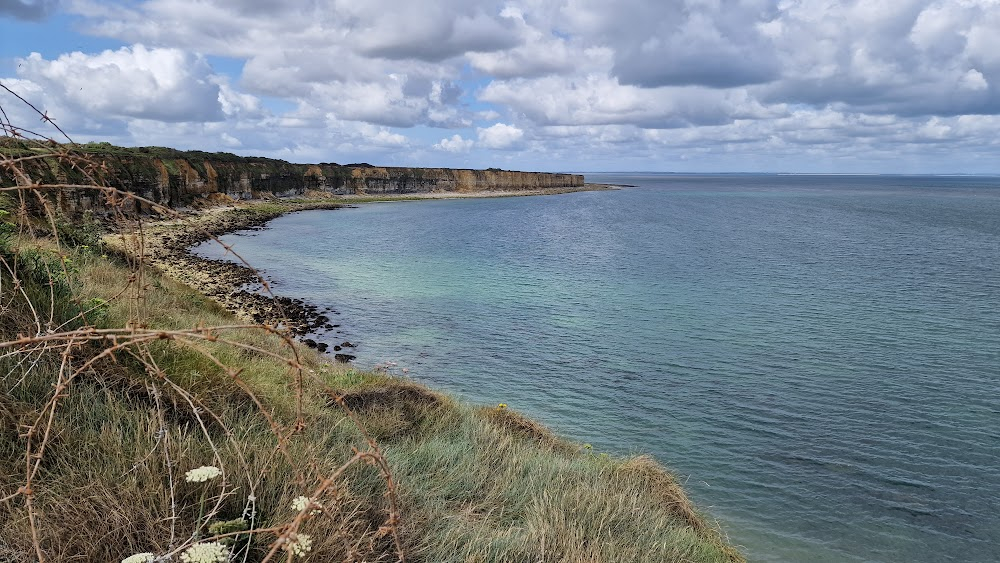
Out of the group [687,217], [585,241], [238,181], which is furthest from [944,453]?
[238,181]

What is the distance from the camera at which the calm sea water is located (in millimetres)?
11766

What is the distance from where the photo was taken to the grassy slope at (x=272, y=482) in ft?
12.9

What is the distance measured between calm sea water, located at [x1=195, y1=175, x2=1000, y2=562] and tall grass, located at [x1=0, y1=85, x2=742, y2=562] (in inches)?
187

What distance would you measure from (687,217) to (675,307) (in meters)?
63.3

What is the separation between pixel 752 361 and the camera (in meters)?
20.0

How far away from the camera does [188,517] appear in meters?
4.14

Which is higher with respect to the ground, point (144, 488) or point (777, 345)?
point (144, 488)

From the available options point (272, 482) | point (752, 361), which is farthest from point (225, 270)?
point (272, 482)

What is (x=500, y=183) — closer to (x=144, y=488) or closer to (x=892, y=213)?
(x=892, y=213)

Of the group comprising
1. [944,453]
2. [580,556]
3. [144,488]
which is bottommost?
→ [944,453]

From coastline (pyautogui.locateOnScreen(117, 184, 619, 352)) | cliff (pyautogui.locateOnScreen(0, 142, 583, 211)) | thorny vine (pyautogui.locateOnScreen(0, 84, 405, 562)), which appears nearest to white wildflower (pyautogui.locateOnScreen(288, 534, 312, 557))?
thorny vine (pyautogui.locateOnScreen(0, 84, 405, 562))

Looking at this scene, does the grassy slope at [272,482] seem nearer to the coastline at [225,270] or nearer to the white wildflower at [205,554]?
the white wildflower at [205,554]

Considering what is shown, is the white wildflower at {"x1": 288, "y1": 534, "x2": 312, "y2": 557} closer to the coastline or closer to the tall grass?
the tall grass

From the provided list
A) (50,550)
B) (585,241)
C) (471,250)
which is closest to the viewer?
(50,550)
